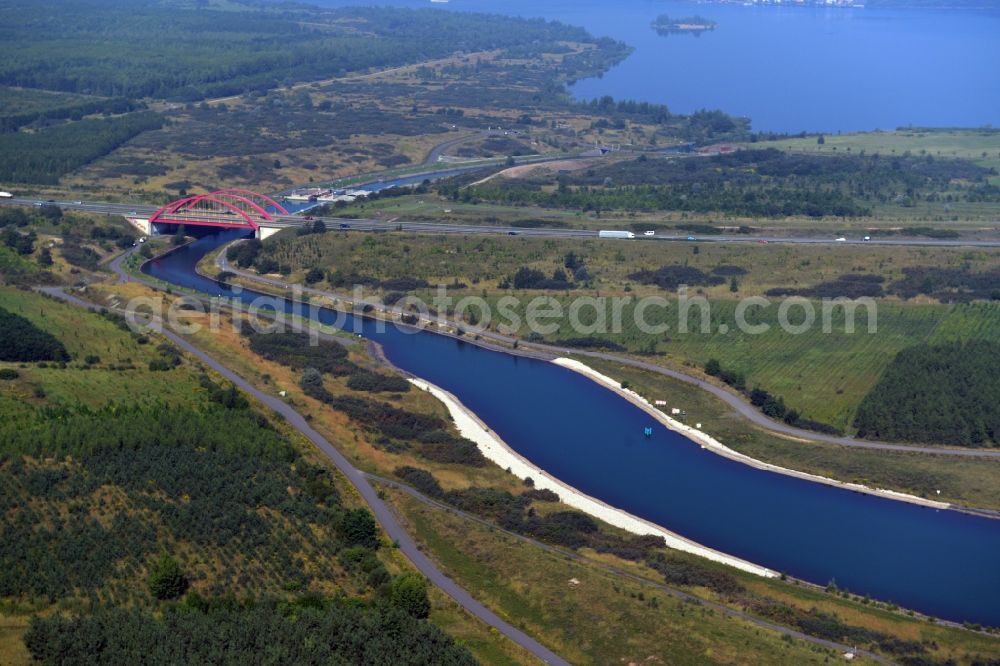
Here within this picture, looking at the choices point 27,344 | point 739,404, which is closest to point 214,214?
point 27,344

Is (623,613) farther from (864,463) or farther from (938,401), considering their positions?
(938,401)

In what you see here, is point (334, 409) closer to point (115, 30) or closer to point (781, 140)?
point (781, 140)

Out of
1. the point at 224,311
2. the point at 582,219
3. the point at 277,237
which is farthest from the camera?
the point at 582,219

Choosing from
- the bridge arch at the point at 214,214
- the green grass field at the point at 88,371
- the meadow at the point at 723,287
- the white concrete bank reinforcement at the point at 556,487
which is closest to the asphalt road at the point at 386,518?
the green grass field at the point at 88,371

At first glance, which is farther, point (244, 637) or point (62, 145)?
point (62, 145)

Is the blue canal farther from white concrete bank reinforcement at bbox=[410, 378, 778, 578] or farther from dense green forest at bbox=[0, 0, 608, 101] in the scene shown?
dense green forest at bbox=[0, 0, 608, 101]

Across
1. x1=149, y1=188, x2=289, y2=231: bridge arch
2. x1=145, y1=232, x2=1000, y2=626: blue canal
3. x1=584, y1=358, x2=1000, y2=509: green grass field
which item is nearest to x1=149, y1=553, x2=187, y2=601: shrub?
x1=145, y1=232, x2=1000, y2=626: blue canal

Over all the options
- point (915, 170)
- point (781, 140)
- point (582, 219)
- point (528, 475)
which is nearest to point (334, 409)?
point (528, 475)

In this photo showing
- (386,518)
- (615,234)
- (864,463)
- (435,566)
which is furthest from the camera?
(615,234)
